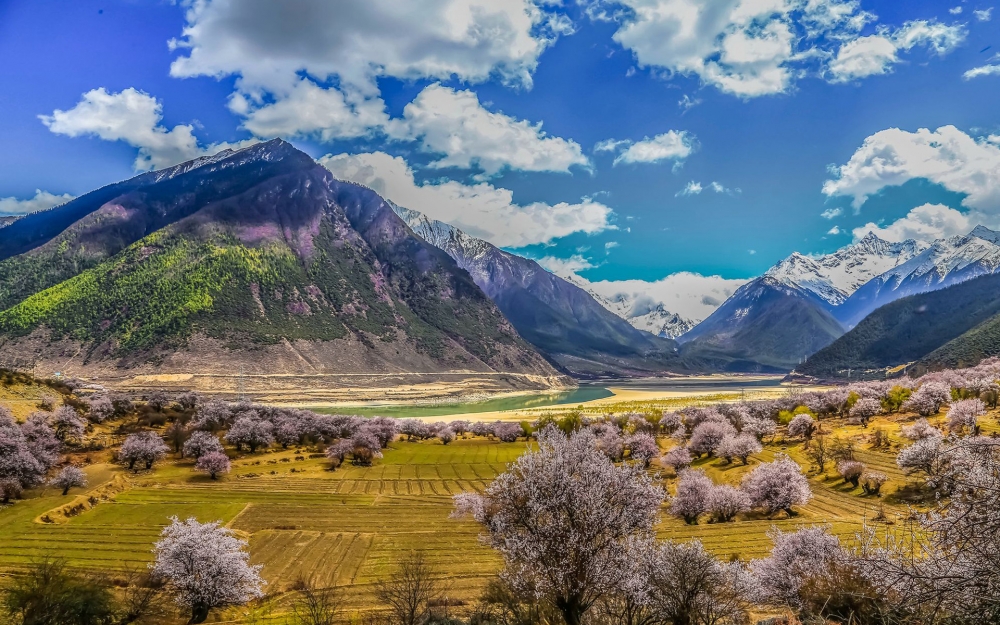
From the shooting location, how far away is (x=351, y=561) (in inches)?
1404

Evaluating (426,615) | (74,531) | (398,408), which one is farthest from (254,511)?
(398,408)

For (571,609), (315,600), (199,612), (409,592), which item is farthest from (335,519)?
(571,609)

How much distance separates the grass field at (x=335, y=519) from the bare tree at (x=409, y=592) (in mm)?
1124

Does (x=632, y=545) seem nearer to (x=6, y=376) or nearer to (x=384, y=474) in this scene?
(x=384, y=474)

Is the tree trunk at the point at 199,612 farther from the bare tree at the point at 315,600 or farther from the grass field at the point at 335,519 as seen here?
the bare tree at the point at 315,600

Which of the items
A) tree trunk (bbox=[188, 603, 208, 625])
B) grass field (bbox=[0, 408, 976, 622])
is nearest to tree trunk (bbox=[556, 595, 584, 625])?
grass field (bbox=[0, 408, 976, 622])

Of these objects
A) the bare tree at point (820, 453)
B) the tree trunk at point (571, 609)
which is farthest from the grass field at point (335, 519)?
the tree trunk at point (571, 609)

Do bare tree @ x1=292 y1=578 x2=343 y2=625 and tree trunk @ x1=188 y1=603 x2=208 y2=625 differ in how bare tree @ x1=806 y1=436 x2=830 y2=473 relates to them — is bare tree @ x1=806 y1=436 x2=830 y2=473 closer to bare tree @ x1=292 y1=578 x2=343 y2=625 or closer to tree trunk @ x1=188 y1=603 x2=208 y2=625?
bare tree @ x1=292 y1=578 x2=343 y2=625

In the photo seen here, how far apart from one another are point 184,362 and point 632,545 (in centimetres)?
19962

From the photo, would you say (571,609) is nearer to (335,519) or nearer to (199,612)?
(199,612)

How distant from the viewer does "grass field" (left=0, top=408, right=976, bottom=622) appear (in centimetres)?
3412

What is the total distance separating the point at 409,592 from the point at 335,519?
2728cm

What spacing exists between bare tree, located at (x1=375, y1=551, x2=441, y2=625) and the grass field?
44.2 inches

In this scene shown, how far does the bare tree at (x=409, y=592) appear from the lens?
2131cm
